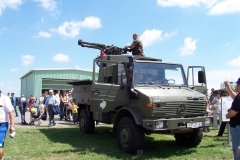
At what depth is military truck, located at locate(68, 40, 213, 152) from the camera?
6.21 metres

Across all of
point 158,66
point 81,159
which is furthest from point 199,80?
point 81,159

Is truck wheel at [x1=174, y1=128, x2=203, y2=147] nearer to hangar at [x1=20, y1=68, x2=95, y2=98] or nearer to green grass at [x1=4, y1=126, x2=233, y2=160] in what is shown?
green grass at [x1=4, y1=126, x2=233, y2=160]

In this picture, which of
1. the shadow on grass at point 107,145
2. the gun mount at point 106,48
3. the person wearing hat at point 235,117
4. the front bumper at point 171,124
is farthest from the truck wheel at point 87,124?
the person wearing hat at point 235,117

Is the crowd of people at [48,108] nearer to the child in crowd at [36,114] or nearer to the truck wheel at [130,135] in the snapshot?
the child in crowd at [36,114]

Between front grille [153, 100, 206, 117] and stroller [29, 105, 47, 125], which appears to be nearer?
front grille [153, 100, 206, 117]

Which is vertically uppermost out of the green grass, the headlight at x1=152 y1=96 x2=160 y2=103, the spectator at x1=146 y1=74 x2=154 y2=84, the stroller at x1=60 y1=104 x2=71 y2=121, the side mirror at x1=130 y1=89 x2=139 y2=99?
the spectator at x1=146 y1=74 x2=154 y2=84

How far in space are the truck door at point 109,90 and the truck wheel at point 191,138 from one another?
2.05 metres

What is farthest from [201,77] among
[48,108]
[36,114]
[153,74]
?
[36,114]

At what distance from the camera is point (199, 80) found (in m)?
7.63

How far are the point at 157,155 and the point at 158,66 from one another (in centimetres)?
235

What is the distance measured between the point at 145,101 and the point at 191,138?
2.13 meters

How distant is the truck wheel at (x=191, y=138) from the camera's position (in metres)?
7.25

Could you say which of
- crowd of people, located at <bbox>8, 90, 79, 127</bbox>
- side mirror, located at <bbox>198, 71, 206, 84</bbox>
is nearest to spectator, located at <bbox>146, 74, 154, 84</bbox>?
side mirror, located at <bbox>198, 71, 206, 84</bbox>

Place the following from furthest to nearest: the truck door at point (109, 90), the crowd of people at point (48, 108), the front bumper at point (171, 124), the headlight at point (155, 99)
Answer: the crowd of people at point (48, 108) < the truck door at point (109, 90) < the headlight at point (155, 99) < the front bumper at point (171, 124)
